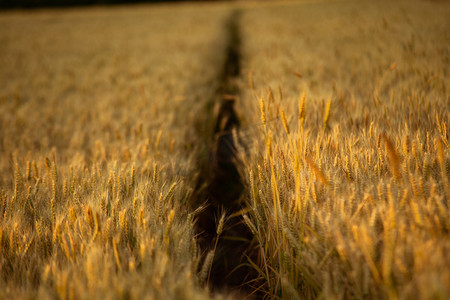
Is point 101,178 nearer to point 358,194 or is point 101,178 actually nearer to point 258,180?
point 258,180

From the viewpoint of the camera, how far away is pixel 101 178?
4.30 feet

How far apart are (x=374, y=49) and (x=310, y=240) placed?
3341 mm

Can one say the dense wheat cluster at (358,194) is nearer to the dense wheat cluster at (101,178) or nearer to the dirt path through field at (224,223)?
the dirt path through field at (224,223)

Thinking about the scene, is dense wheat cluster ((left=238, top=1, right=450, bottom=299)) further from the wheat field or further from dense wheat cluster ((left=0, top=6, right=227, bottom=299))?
dense wheat cluster ((left=0, top=6, right=227, bottom=299))

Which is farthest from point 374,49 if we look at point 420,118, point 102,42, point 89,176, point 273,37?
point 102,42

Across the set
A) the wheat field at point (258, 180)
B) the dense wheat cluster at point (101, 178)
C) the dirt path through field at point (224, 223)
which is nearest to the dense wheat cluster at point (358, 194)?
the wheat field at point (258, 180)

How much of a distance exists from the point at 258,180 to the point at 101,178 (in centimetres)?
80

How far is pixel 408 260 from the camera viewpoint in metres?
0.70

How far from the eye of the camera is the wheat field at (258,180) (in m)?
0.74

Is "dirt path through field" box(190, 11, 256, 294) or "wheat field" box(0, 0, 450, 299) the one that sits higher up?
"wheat field" box(0, 0, 450, 299)

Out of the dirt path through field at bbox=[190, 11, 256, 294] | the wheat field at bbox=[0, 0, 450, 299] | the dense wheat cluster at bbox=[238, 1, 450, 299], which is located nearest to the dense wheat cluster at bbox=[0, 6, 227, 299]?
the wheat field at bbox=[0, 0, 450, 299]

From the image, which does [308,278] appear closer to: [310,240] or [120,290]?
[310,240]

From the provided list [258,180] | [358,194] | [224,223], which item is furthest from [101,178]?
[358,194]

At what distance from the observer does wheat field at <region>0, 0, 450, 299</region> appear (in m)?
0.74
